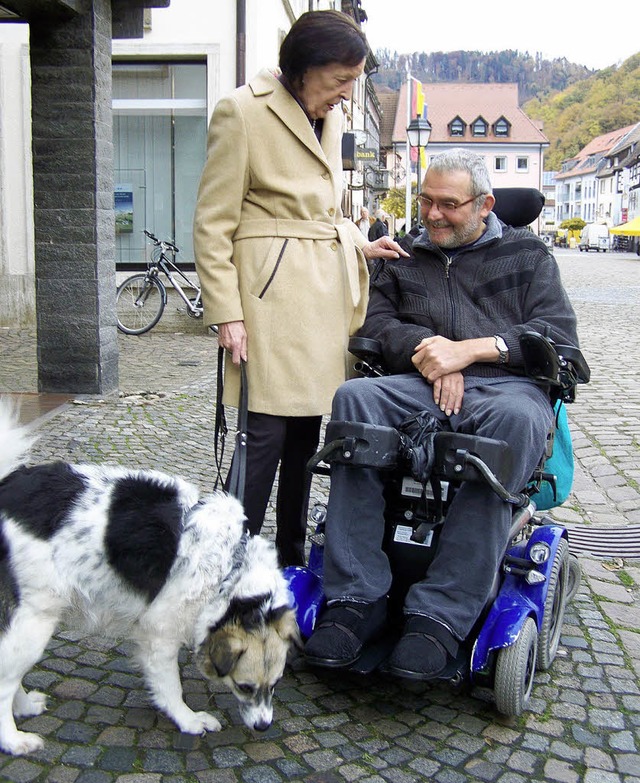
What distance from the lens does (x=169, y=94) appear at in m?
14.1

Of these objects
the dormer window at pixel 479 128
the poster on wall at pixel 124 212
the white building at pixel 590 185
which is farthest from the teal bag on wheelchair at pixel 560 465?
the white building at pixel 590 185

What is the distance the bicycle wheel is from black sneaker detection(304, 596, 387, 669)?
10.6 meters

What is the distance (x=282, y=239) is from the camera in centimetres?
366

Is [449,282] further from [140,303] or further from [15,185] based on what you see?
[15,185]

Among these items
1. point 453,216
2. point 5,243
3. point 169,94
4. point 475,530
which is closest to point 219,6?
point 169,94

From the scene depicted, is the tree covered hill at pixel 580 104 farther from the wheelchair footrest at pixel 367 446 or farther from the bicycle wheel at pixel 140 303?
the wheelchair footrest at pixel 367 446

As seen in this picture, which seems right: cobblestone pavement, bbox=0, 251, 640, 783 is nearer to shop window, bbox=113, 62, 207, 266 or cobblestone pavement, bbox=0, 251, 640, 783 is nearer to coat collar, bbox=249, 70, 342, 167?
coat collar, bbox=249, 70, 342, 167

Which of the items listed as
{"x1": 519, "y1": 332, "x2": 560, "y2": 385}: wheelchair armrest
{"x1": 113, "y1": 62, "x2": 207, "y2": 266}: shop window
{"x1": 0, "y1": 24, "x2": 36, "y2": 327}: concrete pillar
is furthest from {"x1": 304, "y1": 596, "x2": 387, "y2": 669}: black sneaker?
{"x1": 113, "y1": 62, "x2": 207, "y2": 266}: shop window

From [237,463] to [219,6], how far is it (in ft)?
37.7

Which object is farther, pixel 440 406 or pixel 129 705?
pixel 440 406

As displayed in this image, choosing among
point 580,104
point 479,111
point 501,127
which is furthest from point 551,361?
point 580,104

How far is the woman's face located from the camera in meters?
3.51

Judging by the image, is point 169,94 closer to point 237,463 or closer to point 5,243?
point 5,243

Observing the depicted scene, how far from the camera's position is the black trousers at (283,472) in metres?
3.76
